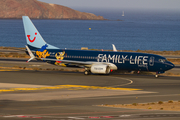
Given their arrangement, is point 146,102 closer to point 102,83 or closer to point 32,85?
point 102,83

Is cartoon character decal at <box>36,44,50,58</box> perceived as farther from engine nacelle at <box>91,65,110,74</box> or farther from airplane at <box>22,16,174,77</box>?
engine nacelle at <box>91,65,110,74</box>

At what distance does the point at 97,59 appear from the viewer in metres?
55.5

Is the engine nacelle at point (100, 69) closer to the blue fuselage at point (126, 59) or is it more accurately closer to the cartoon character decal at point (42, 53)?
the blue fuselage at point (126, 59)

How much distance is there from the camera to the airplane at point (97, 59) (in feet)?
170

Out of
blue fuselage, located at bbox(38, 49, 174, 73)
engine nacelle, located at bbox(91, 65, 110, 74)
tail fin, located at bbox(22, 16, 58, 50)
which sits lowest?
engine nacelle, located at bbox(91, 65, 110, 74)

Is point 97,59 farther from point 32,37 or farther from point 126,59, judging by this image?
point 32,37

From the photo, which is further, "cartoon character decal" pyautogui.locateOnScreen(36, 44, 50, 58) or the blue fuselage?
"cartoon character decal" pyautogui.locateOnScreen(36, 44, 50, 58)

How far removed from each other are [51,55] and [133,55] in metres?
16.0

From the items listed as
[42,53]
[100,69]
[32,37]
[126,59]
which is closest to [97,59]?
[100,69]

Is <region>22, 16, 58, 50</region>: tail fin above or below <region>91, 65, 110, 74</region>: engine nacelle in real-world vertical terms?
above

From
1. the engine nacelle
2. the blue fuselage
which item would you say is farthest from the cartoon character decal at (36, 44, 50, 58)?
the engine nacelle

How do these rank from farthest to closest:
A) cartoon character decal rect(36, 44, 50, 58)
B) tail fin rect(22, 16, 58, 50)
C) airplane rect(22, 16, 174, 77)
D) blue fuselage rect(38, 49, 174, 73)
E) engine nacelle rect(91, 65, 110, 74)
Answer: tail fin rect(22, 16, 58, 50) < cartoon character decal rect(36, 44, 50, 58) < engine nacelle rect(91, 65, 110, 74) < airplane rect(22, 16, 174, 77) < blue fuselage rect(38, 49, 174, 73)

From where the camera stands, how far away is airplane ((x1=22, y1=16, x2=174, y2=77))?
51.9 metres

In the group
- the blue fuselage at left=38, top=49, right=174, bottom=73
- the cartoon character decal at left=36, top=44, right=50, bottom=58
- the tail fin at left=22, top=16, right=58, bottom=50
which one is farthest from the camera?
the tail fin at left=22, top=16, right=58, bottom=50
